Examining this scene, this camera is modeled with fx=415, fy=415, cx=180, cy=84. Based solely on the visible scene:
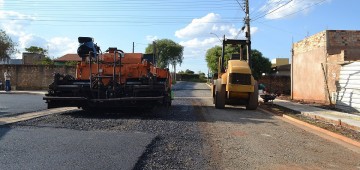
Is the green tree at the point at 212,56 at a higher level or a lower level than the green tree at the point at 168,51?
lower

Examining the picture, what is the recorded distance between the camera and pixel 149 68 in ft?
46.5

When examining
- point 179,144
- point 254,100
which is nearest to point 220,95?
point 254,100

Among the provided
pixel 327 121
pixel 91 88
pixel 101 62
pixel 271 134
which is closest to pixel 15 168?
pixel 271 134

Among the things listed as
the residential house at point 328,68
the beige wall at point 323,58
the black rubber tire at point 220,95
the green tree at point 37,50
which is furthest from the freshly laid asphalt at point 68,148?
the green tree at point 37,50

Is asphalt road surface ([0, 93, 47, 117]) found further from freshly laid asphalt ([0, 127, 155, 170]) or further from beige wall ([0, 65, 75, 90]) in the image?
beige wall ([0, 65, 75, 90])

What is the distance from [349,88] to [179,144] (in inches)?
467

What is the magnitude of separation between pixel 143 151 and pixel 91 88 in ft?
20.2

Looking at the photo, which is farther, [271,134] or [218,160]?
[271,134]

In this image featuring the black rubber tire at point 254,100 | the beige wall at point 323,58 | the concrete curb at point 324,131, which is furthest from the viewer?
the beige wall at point 323,58

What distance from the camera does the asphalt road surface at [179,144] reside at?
21.4 feet

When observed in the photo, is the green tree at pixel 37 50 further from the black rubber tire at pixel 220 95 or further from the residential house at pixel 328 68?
the black rubber tire at pixel 220 95

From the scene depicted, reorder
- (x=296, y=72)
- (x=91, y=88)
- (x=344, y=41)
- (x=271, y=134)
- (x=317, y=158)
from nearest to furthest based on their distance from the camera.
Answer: (x=317, y=158) → (x=271, y=134) → (x=91, y=88) → (x=344, y=41) → (x=296, y=72)

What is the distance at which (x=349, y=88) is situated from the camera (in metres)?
17.5

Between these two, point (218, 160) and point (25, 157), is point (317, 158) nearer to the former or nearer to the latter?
point (218, 160)
